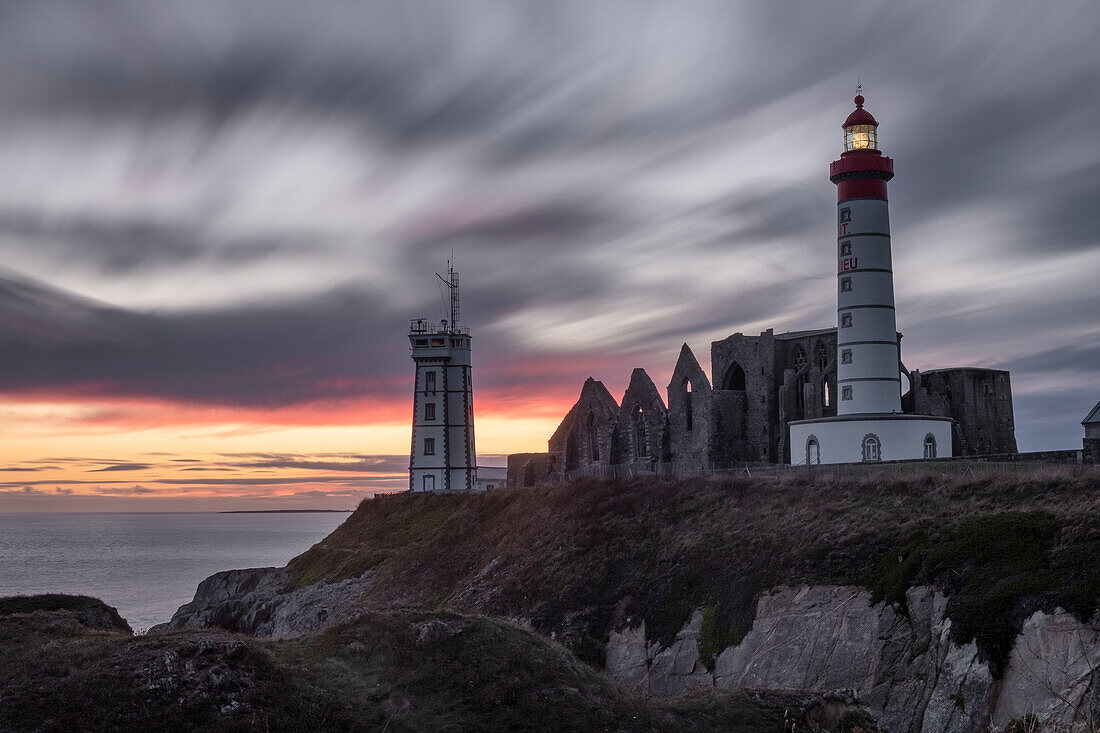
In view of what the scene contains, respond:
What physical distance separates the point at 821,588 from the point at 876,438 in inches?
706

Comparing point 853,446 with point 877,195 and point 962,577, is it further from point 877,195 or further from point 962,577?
point 962,577

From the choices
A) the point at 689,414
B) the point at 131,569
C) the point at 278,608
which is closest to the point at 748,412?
the point at 689,414

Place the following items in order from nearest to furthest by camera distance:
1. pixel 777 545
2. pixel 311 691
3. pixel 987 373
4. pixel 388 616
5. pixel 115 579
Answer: pixel 311 691 < pixel 388 616 < pixel 777 545 < pixel 987 373 < pixel 115 579

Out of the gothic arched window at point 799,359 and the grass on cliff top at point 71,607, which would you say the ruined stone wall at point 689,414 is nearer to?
the gothic arched window at point 799,359

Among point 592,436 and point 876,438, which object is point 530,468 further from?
point 876,438

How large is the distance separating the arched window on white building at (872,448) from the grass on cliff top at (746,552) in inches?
341

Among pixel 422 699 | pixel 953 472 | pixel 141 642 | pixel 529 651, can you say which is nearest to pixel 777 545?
pixel 953 472

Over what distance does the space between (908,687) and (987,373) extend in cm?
3528

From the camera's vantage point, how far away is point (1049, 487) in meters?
27.0

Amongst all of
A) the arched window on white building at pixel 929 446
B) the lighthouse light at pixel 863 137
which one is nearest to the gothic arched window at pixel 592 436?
the arched window on white building at pixel 929 446

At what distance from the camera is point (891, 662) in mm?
23297

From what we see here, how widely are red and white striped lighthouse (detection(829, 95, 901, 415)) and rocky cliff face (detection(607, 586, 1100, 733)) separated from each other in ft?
65.7

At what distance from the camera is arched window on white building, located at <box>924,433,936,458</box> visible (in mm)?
43406

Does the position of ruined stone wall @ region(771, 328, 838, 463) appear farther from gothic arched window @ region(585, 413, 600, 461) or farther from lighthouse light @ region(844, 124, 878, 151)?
gothic arched window @ region(585, 413, 600, 461)
